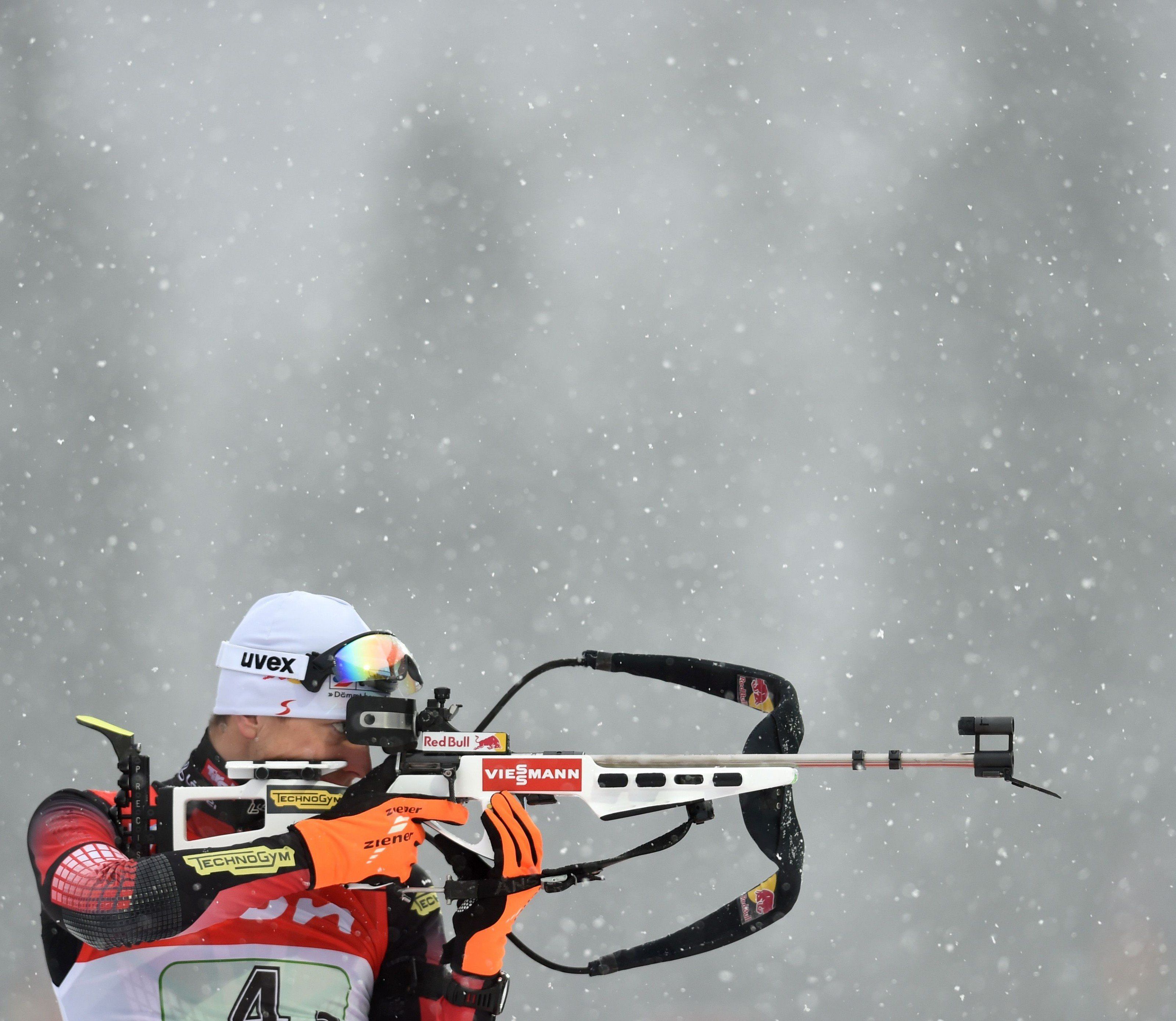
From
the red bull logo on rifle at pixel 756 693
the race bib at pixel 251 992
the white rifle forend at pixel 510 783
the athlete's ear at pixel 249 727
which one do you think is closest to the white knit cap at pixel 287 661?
the athlete's ear at pixel 249 727

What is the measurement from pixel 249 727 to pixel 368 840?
620 mm

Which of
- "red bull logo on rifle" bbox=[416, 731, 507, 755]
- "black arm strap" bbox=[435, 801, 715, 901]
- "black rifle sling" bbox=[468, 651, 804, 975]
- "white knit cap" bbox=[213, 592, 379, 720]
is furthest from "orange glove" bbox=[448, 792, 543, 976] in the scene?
"white knit cap" bbox=[213, 592, 379, 720]

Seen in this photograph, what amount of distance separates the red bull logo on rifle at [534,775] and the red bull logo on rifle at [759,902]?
814mm

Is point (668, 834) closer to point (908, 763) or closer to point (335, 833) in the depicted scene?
point (908, 763)

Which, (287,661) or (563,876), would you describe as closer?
(287,661)

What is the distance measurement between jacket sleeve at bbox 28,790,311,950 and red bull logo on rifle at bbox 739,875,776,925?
5.71ft

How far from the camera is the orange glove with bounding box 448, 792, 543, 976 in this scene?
13.7 ft

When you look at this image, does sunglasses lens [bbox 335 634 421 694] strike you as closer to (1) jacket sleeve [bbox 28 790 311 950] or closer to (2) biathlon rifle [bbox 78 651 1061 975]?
(2) biathlon rifle [bbox 78 651 1061 975]

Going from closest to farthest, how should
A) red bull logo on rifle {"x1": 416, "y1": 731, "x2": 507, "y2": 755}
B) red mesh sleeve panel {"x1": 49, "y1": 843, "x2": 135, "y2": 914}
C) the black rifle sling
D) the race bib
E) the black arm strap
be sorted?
red mesh sleeve panel {"x1": 49, "y1": 843, "x2": 135, "y2": 914}
the race bib
the black arm strap
red bull logo on rifle {"x1": 416, "y1": 731, "x2": 507, "y2": 755}
the black rifle sling

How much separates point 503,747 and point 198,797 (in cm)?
99

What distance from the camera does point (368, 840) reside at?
152 inches

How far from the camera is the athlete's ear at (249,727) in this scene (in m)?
4.20

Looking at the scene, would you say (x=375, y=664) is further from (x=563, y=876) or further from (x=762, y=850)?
(x=762, y=850)

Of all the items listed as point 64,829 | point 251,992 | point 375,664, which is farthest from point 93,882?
point 375,664
